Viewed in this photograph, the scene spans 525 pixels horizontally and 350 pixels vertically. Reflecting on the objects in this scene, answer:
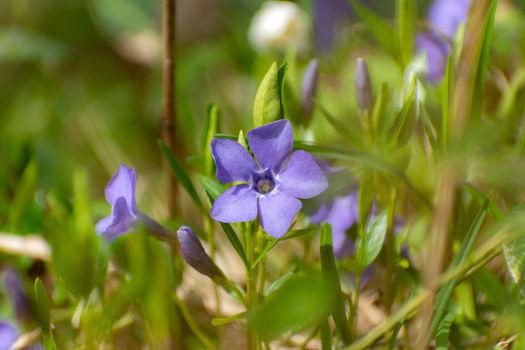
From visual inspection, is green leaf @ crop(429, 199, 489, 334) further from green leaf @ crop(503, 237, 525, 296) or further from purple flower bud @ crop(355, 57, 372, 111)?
purple flower bud @ crop(355, 57, 372, 111)

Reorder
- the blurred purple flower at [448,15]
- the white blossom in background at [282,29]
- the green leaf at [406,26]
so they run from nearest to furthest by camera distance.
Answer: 1. the green leaf at [406,26]
2. the blurred purple flower at [448,15]
3. the white blossom in background at [282,29]

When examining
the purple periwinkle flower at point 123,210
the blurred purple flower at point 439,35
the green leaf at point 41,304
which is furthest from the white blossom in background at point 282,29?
the green leaf at point 41,304

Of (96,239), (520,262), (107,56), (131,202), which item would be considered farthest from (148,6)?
(520,262)

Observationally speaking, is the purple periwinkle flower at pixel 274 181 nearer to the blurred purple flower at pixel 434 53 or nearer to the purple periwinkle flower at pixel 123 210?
the purple periwinkle flower at pixel 123 210

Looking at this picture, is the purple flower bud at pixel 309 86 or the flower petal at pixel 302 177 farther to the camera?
the purple flower bud at pixel 309 86

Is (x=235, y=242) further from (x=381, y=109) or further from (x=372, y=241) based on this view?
(x=381, y=109)

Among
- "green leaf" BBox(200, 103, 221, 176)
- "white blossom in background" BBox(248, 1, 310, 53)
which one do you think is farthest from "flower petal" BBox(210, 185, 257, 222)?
"white blossom in background" BBox(248, 1, 310, 53)
